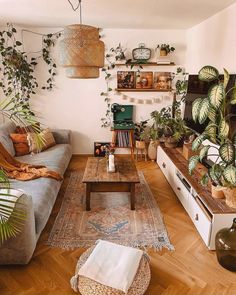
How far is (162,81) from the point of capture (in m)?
4.43

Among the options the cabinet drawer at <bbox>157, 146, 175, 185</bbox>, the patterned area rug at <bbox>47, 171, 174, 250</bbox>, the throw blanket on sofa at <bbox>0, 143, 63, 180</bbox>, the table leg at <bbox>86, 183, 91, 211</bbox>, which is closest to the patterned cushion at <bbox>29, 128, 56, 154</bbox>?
the throw blanket on sofa at <bbox>0, 143, 63, 180</bbox>

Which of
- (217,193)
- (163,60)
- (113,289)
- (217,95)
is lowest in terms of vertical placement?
(113,289)

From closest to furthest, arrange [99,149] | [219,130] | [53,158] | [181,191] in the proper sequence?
[219,130]
[181,191]
[53,158]
[99,149]

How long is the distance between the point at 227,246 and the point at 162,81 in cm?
318

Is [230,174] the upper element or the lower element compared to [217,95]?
lower

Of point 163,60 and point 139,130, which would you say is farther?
point 139,130

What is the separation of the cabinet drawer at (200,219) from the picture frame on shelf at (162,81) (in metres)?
2.47

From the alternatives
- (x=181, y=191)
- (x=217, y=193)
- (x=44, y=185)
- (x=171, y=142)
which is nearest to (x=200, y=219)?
(x=217, y=193)

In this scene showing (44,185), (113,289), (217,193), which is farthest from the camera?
(44,185)

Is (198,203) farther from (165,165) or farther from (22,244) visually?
(22,244)

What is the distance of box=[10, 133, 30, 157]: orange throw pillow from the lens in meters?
3.56

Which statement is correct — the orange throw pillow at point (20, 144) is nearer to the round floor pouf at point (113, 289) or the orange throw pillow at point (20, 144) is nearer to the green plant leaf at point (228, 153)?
the round floor pouf at point (113, 289)

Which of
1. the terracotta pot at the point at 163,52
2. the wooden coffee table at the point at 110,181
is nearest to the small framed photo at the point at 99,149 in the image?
the wooden coffee table at the point at 110,181

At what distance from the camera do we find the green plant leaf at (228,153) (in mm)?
1872
